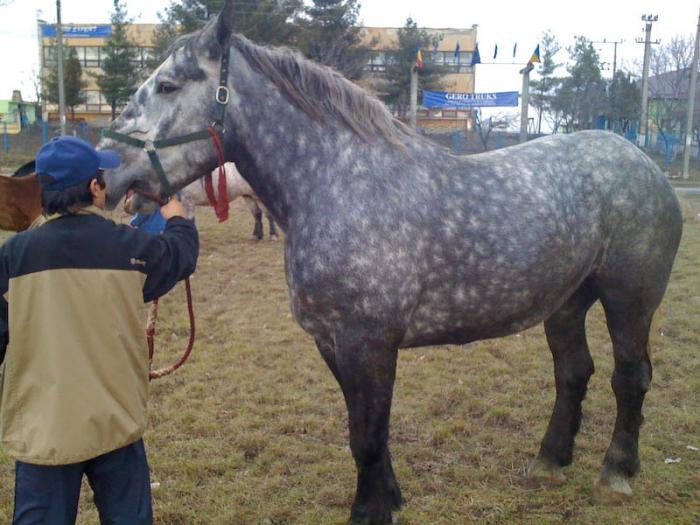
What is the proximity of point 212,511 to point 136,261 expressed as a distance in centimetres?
179

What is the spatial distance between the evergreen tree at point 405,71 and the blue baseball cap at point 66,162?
30.1m

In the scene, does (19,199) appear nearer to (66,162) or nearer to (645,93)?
(66,162)

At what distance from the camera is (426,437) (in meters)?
4.33

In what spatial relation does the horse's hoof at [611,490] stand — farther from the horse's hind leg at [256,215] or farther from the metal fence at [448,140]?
the metal fence at [448,140]

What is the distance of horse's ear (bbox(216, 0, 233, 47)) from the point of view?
9.00 feet

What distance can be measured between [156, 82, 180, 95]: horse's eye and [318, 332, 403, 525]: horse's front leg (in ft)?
4.29

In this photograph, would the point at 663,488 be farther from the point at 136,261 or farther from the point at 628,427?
the point at 136,261

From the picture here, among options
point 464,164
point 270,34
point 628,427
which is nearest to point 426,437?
point 628,427

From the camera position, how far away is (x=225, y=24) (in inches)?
110

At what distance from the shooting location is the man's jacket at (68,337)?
2.14 m

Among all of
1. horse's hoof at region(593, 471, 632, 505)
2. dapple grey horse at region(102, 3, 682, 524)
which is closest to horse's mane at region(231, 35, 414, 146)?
dapple grey horse at region(102, 3, 682, 524)

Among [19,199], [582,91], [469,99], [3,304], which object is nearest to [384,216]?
[3,304]

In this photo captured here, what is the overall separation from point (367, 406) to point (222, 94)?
1548 mm

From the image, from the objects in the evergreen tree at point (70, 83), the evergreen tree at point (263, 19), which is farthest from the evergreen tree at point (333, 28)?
the evergreen tree at point (70, 83)
